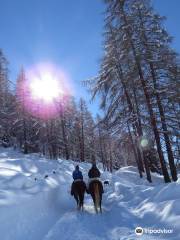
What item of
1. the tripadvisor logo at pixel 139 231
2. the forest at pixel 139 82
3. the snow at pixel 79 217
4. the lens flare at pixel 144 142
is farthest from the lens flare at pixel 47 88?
the tripadvisor logo at pixel 139 231

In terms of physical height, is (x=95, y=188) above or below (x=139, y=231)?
above

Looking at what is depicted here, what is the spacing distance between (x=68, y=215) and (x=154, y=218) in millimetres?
3766

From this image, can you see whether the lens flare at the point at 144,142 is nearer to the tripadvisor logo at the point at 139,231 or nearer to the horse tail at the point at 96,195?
the horse tail at the point at 96,195

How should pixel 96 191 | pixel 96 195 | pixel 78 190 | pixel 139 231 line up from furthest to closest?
pixel 78 190 < pixel 96 191 < pixel 96 195 < pixel 139 231

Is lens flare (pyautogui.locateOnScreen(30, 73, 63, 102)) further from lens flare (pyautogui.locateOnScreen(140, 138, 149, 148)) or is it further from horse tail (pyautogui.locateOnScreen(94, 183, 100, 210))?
horse tail (pyautogui.locateOnScreen(94, 183, 100, 210))

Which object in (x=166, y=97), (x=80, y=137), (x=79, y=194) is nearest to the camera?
(x=79, y=194)

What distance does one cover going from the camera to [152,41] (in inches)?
720

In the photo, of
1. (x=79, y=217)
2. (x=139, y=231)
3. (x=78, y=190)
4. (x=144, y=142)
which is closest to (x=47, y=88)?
(x=144, y=142)

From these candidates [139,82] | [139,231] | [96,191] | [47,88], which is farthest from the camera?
[47,88]

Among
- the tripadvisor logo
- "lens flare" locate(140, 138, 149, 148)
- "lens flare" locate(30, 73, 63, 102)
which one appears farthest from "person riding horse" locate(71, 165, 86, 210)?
"lens flare" locate(30, 73, 63, 102)

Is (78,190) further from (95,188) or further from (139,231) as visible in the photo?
(139,231)

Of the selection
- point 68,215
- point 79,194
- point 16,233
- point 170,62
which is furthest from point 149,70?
point 16,233

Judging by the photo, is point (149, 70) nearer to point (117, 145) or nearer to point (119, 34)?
point (119, 34)

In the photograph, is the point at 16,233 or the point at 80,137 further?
the point at 80,137
